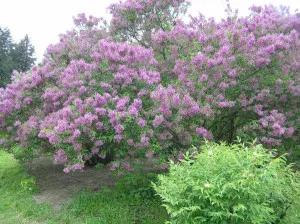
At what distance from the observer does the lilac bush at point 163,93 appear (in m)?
5.98

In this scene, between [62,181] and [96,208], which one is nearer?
[96,208]

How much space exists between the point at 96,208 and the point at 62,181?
2.56 m

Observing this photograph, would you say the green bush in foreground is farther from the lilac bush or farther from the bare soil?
the bare soil

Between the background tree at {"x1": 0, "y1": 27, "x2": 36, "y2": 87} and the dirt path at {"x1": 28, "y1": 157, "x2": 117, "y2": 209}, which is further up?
the background tree at {"x1": 0, "y1": 27, "x2": 36, "y2": 87}

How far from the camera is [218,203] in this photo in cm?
365

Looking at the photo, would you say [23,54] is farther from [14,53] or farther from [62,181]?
[62,181]

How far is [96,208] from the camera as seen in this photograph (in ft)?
22.1

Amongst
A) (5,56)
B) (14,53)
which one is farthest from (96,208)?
(14,53)

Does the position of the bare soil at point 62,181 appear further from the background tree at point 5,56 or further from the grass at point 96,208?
the background tree at point 5,56

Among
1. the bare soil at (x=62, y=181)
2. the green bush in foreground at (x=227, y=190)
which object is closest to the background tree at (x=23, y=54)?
the bare soil at (x=62, y=181)

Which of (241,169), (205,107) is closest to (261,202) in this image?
(241,169)

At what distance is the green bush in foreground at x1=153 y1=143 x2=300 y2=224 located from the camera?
369 centimetres

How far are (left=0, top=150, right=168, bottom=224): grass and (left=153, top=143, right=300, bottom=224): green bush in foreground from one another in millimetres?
2250

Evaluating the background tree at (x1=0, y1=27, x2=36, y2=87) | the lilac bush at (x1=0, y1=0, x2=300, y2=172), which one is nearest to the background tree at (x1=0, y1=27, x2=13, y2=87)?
the background tree at (x1=0, y1=27, x2=36, y2=87)
